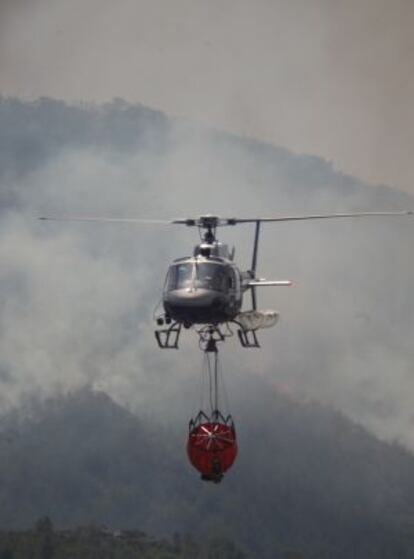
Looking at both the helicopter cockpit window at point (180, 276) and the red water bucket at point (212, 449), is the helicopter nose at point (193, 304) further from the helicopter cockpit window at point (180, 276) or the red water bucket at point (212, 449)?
the red water bucket at point (212, 449)

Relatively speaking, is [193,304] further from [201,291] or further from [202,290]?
[202,290]

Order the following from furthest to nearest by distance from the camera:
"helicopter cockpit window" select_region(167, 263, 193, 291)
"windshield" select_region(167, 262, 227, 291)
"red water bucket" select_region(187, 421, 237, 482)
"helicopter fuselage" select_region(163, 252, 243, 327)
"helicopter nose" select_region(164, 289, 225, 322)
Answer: "red water bucket" select_region(187, 421, 237, 482) → "helicopter cockpit window" select_region(167, 263, 193, 291) → "windshield" select_region(167, 262, 227, 291) → "helicopter fuselage" select_region(163, 252, 243, 327) → "helicopter nose" select_region(164, 289, 225, 322)

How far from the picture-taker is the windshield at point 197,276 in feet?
229

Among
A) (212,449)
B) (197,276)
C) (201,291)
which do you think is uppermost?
(197,276)

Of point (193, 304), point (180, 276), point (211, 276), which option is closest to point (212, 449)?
point (193, 304)

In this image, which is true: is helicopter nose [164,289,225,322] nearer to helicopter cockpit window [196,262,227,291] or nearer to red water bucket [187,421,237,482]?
helicopter cockpit window [196,262,227,291]

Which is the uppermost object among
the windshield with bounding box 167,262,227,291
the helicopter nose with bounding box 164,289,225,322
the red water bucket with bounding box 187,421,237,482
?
the windshield with bounding box 167,262,227,291

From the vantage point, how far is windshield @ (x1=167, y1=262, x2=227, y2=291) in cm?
6988

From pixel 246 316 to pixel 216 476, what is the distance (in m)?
10.5

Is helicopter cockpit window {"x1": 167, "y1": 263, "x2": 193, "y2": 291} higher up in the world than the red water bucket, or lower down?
higher up

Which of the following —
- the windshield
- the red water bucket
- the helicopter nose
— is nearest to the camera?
the helicopter nose

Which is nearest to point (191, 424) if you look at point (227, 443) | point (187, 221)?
point (227, 443)

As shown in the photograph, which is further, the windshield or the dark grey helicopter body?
the windshield

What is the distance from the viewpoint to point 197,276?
2771 inches
